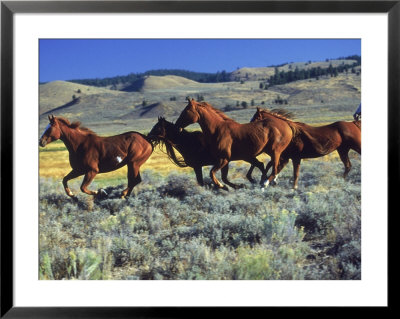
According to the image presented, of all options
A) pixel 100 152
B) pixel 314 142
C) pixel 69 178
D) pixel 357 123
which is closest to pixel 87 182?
pixel 69 178

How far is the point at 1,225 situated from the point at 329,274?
398cm

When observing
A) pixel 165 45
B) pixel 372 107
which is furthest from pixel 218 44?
pixel 372 107

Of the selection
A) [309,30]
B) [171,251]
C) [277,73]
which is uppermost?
[309,30]

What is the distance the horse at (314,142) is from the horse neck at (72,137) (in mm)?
2243

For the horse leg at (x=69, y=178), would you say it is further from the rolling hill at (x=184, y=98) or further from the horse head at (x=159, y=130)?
the horse head at (x=159, y=130)

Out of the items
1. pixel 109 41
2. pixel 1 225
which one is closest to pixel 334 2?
pixel 109 41

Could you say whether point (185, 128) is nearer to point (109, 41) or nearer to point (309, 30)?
point (109, 41)

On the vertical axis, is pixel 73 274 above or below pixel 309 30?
below

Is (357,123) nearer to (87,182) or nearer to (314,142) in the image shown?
(314,142)

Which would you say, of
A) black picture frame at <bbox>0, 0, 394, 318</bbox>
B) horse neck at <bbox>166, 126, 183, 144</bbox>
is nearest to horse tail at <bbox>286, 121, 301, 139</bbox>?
black picture frame at <bbox>0, 0, 394, 318</bbox>

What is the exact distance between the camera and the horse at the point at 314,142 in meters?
6.40

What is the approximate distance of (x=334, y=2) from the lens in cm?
586

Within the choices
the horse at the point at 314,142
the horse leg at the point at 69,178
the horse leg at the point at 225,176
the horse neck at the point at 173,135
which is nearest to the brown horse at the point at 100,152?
the horse leg at the point at 69,178

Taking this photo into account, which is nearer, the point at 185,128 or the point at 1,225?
the point at 1,225
